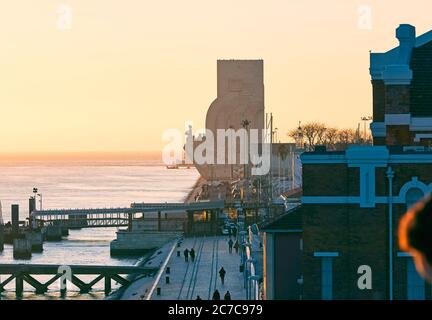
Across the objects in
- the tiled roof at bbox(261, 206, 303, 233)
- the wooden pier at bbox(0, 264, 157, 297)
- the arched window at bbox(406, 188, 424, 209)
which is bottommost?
the wooden pier at bbox(0, 264, 157, 297)

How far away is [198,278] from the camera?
81.8 m

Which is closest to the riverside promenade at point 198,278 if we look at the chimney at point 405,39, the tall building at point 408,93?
the tall building at point 408,93

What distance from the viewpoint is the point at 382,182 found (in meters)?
30.3

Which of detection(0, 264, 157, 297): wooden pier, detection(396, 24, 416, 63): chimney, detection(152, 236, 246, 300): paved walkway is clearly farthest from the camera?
detection(0, 264, 157, 297): wooden pier

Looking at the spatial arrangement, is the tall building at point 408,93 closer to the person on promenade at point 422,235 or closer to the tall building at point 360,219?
the tall building at point 360,219

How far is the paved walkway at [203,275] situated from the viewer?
232ft

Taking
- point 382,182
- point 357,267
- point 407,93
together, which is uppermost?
point 407,93

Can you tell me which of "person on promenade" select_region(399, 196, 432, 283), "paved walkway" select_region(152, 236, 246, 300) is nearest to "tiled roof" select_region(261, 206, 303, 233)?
"person on promenade" select_region(399, 196, 432, 283)

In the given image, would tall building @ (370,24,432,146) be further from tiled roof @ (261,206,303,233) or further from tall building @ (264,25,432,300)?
tiled roof @ (261,206,303,233)

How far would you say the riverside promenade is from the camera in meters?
70.9

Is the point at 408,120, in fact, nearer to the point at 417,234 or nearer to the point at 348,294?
the point at 348,294
